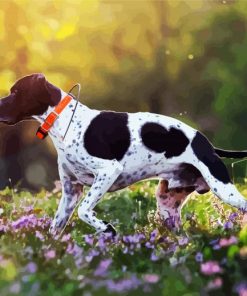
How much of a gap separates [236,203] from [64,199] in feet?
4.32

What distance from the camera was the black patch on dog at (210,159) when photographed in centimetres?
506

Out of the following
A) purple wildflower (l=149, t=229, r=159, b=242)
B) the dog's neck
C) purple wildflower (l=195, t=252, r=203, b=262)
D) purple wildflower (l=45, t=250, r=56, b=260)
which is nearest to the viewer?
purple wildflower (l=195, t=252, r=203, b=262)

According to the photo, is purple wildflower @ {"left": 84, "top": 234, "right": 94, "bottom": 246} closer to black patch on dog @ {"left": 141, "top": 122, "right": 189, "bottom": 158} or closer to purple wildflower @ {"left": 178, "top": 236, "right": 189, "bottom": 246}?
purple wildflower @ {"left": 178, "top": 236, "right": 189, "bottom": 246}

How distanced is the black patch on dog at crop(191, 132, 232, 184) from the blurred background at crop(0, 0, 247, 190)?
8.25ft

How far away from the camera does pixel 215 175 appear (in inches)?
199

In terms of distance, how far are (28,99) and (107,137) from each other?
0.66 metres

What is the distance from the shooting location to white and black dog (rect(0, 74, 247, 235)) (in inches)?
195

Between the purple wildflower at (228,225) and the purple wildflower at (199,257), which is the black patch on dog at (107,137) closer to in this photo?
the purple wildflower at (228,225)

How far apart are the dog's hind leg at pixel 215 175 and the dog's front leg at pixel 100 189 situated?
59cm

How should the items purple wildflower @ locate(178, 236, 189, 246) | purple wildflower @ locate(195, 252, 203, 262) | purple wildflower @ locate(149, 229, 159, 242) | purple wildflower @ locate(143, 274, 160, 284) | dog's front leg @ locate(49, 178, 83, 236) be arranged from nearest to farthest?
purple wildflower @ locate(143, 274, 160, 284), purple wildflower @ locate(195, 252, 203, 262), purple wildflower @ locate(178, 236, 189, 246), purple wildflower @ locate(149, 229, 159, 242), dog's front leg @ locate(49, 178, 83, 236)

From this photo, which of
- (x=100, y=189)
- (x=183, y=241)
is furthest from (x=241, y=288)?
(x=100, y=189)

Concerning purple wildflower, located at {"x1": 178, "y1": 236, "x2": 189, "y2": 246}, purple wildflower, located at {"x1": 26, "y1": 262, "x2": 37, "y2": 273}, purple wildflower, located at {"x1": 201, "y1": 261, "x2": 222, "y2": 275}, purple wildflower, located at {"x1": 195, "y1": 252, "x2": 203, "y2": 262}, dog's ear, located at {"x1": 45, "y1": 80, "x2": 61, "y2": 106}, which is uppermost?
dog's ear, located at {"x1": 45, "y1": 80, "x2": 61, "y2": 106}

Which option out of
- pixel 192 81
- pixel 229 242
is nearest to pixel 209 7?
pixel 192 81

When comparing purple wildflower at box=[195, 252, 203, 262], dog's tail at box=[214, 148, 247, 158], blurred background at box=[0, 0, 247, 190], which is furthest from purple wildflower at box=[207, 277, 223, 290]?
blurred background at box=[0, 0, 247, 190]
